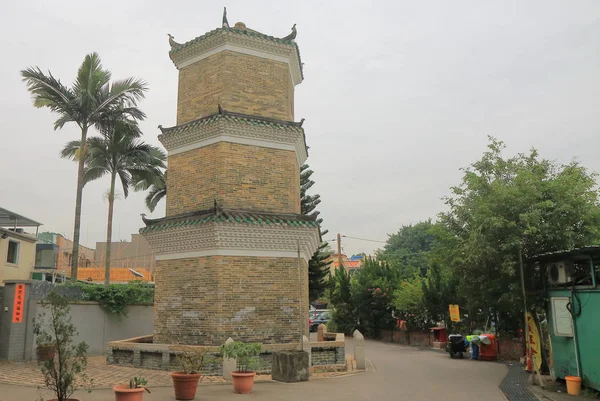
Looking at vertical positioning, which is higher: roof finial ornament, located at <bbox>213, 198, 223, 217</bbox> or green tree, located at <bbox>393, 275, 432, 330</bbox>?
roof finial ornament, located at <bbox>213, 198, 223, 217</bbox>

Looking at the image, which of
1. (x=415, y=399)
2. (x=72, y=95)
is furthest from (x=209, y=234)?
(x=72, y=95)

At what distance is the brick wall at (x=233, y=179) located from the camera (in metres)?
12.4

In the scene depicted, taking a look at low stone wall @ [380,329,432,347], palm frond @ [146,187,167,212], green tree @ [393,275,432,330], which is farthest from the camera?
palm frond @ [146,187,167,212]

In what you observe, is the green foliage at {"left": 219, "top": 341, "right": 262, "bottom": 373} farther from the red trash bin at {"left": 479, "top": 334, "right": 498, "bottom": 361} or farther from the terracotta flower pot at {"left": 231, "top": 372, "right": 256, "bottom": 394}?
the red trash bin at {"left": 479, "top": 334, "right": 498, "bottom": 361}

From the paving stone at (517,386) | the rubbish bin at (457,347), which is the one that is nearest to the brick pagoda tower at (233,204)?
the paving stone at (517,386)

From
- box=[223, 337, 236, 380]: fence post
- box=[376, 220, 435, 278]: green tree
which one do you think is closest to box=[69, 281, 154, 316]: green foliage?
box=[223, 337, 236, 380]: fence post

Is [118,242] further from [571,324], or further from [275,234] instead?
[571,324]

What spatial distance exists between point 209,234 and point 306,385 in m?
4.22

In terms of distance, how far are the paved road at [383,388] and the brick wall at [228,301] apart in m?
1.42

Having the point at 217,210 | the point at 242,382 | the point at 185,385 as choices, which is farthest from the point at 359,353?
the point at 185,385

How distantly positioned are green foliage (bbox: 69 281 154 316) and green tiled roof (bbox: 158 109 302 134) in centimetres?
851

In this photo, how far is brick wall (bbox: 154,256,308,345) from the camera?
38.0ft

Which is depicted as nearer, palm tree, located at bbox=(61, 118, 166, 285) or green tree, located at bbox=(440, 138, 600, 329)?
green tree, located at bbox=(440, 138, 600, 329)

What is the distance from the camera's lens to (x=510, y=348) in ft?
55.4
